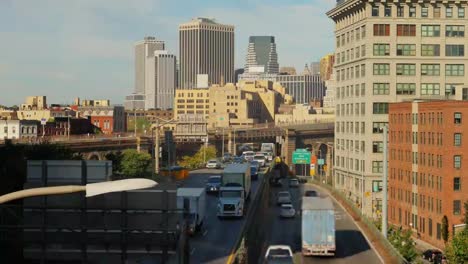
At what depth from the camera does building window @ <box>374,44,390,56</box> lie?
116812 millimetres

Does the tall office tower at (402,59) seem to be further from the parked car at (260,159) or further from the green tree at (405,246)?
the green tree at (405,246)

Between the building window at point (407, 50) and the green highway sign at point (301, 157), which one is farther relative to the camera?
the green highway sign at point (301, 157)

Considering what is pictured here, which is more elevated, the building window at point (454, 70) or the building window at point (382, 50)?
the building window at point (382, 50)

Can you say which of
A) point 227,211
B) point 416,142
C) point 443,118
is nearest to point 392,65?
point 416,142

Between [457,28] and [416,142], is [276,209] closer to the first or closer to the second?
[416,142]

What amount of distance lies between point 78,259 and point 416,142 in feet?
235

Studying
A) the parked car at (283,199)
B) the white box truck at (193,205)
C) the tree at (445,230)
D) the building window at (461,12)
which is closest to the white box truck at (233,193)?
the white box truck at (193,205)

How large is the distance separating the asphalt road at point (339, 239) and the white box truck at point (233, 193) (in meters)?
3.72

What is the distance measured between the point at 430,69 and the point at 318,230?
68.3 metres

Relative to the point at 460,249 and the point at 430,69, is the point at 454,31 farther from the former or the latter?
the point at 460,249

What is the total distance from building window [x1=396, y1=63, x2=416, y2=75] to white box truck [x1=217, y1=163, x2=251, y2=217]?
5117cm

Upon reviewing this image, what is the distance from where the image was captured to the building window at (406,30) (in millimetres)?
116375

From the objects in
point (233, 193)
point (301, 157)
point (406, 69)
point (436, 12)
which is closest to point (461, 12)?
point (436, 12)

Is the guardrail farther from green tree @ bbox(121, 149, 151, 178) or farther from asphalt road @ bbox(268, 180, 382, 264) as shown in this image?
green tree @ bbox(121, 149, 151, 178)
